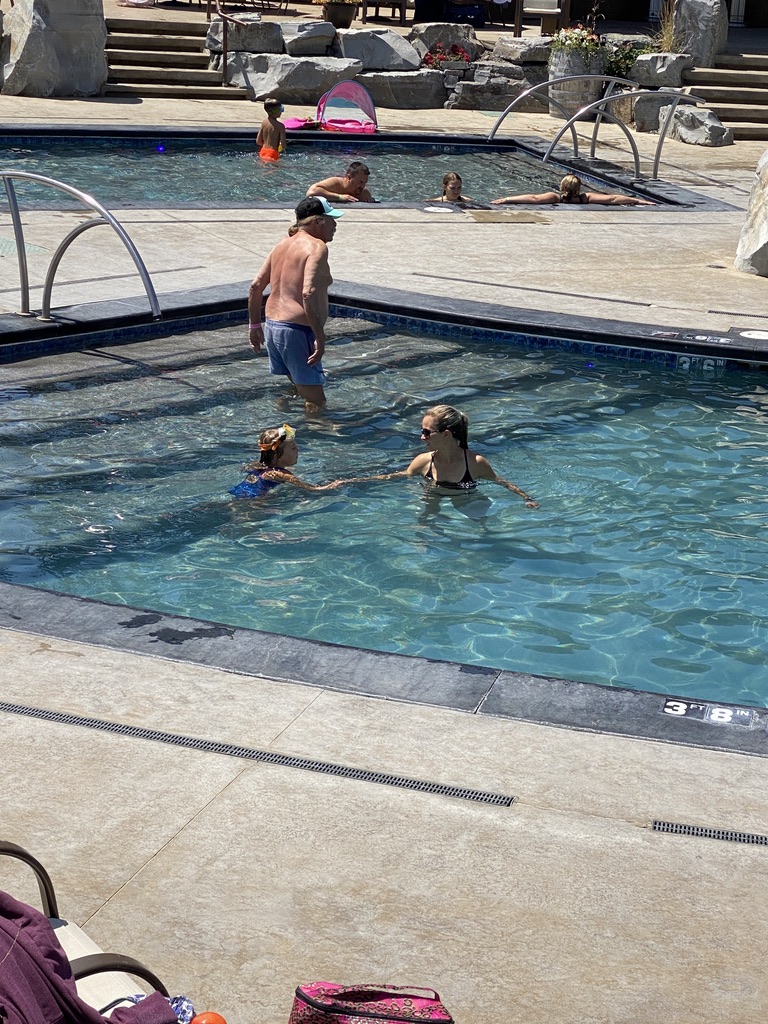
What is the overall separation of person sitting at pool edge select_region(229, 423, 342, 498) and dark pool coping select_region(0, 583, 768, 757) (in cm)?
231

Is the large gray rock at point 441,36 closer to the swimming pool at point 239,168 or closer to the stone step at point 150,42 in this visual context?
the stone step at point 150,42

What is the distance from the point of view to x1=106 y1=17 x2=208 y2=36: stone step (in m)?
25.3

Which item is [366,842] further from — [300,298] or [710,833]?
[300,298]

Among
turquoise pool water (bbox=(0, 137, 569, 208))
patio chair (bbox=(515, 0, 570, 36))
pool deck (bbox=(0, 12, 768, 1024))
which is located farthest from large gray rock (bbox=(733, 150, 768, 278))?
patio chair (bbox=(515, 0, 570, 36))

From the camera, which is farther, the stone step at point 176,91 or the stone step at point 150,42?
the stone step at point 150,42

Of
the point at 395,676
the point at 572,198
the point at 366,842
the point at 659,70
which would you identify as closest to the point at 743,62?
the point at 659,70

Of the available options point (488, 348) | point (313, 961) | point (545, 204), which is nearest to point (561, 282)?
point (488, 348)

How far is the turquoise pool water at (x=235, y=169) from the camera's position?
57.4ft

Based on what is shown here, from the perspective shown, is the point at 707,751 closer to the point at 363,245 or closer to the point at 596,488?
the point at 596,488

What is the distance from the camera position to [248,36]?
24672 millimetres

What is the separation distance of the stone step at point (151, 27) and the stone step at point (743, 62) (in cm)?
1049

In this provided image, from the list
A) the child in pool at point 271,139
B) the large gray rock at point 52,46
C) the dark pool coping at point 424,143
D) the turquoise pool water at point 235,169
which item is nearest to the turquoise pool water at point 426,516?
the dark pool coping at point 424,143

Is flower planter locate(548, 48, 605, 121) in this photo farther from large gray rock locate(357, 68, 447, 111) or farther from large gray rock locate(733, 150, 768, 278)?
large gray rock locate(733, 150, 768, 278)

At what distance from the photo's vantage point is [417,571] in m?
7.66
